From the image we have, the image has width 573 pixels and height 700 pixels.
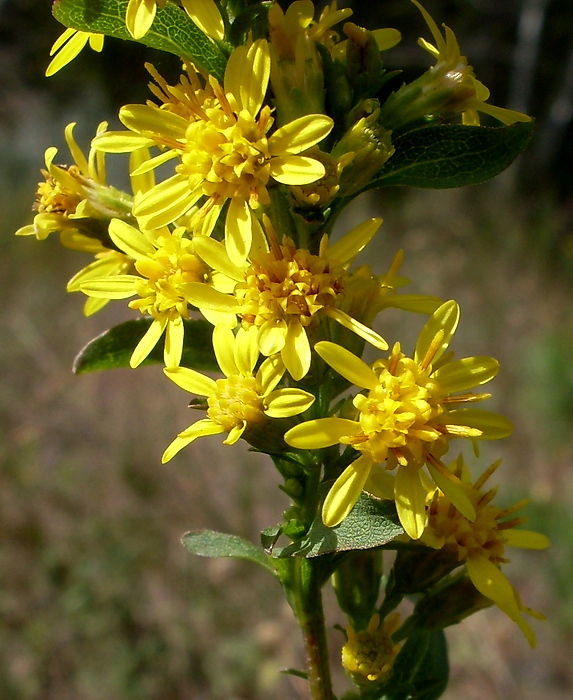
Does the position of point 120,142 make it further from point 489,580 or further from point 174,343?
point 489,580

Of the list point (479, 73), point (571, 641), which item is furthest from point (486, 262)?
point (479, 73)

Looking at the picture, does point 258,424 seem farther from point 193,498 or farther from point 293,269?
point 193,498

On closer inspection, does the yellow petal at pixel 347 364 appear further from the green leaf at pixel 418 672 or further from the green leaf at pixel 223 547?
the green leaf at pixel 418 672

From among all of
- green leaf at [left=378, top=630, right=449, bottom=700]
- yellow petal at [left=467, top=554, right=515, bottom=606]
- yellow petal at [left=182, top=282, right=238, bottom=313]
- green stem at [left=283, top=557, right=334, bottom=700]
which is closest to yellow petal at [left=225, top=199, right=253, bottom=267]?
yellow petal at [left=182, top=282, right=238, bottom=313]

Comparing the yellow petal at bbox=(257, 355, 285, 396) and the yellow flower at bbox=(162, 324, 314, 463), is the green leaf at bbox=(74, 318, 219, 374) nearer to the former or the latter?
the yellow flower at bbox=(162, 324, 314, 463)

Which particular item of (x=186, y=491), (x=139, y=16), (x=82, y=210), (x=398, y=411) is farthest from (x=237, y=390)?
(x=186, y=491)

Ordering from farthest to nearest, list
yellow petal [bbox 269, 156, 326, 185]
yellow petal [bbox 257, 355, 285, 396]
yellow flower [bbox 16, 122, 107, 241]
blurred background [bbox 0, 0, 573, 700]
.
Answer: blurred background [bbox 0, 0, 573, 700]
yellow flower [bbox 16, 122, 107, 241]
yellow petal [bbox 257, 355, 285, 396]
yellow petal [bbox 269, 156, 326, 185]
